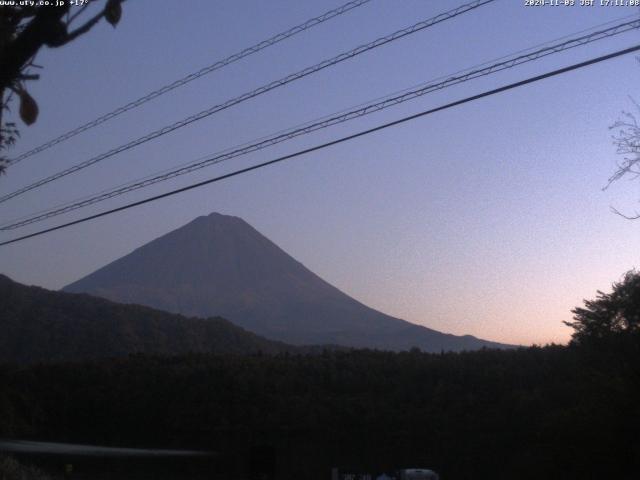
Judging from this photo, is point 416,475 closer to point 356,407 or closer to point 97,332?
point 356,407

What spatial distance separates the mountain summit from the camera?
8856 centimetres

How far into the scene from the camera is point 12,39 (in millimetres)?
4855

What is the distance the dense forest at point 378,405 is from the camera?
61.2 ft

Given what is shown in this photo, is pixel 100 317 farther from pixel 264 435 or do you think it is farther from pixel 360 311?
pixel 360 311

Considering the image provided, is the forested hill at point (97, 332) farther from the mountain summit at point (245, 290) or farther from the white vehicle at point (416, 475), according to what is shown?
the white vehicle at point (416, 475)

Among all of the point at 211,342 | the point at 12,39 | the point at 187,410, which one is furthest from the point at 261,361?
the point at 12,39

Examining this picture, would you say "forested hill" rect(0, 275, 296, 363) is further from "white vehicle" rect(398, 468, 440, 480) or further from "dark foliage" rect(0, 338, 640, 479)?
"white vehicle" rect(398, 468, 440, 480)

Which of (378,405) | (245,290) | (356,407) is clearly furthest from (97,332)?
(245,290)

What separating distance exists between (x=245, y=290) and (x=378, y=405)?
8603 cm

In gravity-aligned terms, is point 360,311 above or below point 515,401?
above

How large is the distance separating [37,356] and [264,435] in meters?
27.6

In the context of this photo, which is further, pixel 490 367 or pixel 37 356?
pixel 37 356

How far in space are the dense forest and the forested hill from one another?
14.9 m

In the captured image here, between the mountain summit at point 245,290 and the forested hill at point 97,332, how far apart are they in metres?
27.5
